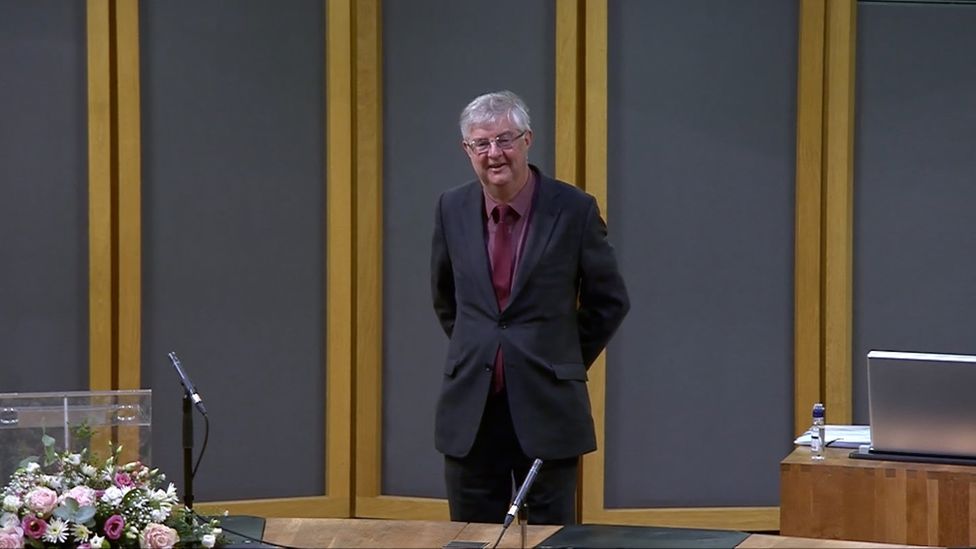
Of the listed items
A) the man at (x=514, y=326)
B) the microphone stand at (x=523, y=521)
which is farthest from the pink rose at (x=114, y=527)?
the man at (x=514, y=326)

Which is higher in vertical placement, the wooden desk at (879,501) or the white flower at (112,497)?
the white flower at (112,497)

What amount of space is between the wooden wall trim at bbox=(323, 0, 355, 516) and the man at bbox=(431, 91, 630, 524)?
1.75 meters

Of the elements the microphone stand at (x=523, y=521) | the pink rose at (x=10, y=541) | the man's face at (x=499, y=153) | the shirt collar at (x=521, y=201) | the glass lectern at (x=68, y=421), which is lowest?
the microphone stand at (x=523, y=521)

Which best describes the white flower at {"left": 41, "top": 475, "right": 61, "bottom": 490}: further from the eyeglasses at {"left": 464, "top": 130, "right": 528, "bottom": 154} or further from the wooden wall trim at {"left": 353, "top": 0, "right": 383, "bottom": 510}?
the wooden wall trim at {"left": 353, "top": 0, "right": 383, "bottom": 510}

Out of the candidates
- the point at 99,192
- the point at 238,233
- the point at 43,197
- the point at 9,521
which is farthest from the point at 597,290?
the point at 43,197

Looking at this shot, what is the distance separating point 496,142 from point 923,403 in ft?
3.84

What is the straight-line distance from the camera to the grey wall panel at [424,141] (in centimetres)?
509

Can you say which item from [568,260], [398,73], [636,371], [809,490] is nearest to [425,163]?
[398,73]

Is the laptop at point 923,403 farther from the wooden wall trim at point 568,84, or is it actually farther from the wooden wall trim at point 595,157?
the wooden wall trim at point 568,84

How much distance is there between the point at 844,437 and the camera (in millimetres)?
3639

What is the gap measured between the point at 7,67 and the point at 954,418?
3387 millimetres

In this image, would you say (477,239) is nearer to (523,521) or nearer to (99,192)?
(523,521)

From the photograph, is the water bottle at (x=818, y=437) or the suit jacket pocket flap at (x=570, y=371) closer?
the suit jacket pocket flap at (x=570, y=371)

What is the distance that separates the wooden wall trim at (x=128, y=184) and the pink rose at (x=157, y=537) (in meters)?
2.75
